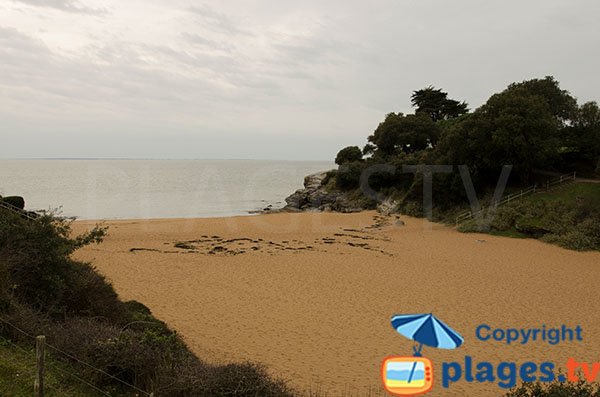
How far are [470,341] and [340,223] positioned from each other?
79.3 feet

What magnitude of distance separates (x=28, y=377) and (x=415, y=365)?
315 inches

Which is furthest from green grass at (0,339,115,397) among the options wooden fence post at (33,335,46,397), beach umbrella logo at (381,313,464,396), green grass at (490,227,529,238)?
green grass at (490,227,529,238)

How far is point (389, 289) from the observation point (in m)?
17.5

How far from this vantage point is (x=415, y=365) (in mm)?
10133

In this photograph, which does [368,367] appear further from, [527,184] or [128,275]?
[527,184]

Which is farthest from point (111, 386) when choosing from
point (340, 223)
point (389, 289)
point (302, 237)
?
point (340, 223)

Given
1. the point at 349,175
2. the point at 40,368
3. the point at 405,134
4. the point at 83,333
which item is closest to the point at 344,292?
the point at 83,333

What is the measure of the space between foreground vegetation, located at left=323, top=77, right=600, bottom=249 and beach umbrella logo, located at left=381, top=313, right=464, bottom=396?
1797 centimetres

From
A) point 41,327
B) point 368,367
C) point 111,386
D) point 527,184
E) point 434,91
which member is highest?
point 434,91

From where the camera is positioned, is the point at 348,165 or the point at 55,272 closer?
the point at 55,272

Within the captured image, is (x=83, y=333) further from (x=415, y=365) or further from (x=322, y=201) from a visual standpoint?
(x=322, y=201)

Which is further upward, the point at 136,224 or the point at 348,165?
the point at 348,165

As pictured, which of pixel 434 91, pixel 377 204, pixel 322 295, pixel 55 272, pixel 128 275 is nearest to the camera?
pixel 55 272

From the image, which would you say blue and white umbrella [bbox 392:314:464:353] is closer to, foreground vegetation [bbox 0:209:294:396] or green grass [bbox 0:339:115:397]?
foreground vegetation [bbox 0:209:294:396]
